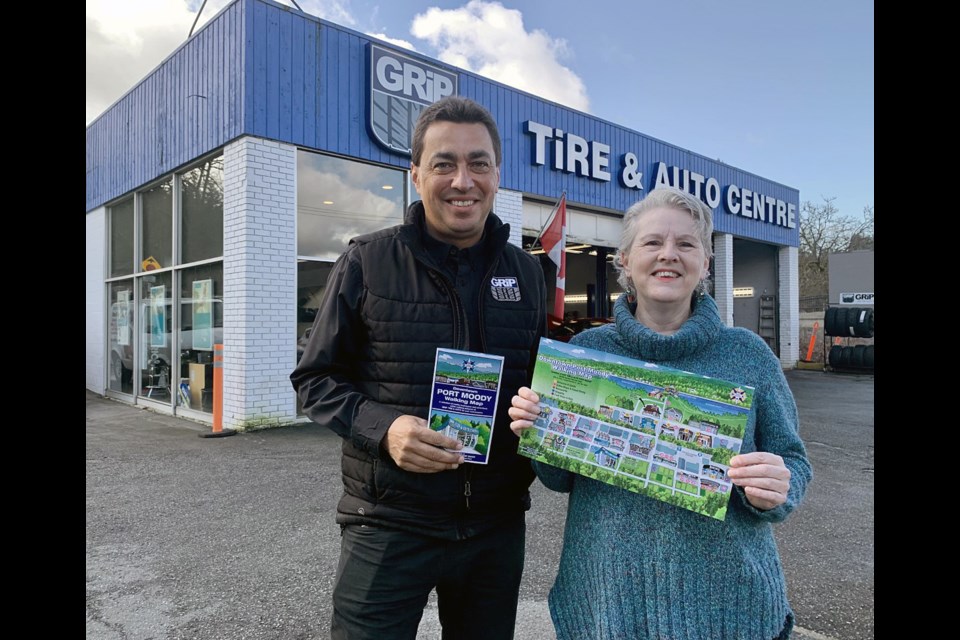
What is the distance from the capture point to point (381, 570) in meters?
1.53

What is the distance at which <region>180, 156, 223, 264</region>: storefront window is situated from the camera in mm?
8227

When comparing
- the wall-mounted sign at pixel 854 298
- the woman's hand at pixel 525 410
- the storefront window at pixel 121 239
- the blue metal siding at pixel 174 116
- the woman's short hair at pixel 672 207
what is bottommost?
the woman's hand at pixel 525 410

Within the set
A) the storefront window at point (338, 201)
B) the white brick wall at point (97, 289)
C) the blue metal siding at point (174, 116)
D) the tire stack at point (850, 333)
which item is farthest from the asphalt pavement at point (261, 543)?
the tire stack at point (850, 333)

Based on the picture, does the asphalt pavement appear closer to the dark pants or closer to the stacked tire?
the dark pants

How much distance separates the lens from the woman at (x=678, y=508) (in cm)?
138

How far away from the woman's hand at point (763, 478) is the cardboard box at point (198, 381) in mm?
8488

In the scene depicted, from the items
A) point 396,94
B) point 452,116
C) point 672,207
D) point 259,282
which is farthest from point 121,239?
point 672,207

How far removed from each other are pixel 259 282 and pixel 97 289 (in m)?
6.64

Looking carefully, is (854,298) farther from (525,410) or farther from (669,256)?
(525,410)

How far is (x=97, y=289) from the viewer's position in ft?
38.8

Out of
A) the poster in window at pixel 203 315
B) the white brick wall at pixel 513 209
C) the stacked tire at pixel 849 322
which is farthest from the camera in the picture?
the stacked tire at pixel 849 322

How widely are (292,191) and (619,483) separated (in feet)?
24.4

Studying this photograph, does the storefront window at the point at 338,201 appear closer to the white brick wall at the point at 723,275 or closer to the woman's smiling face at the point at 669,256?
the woman's smiling face at the point at 669,256
